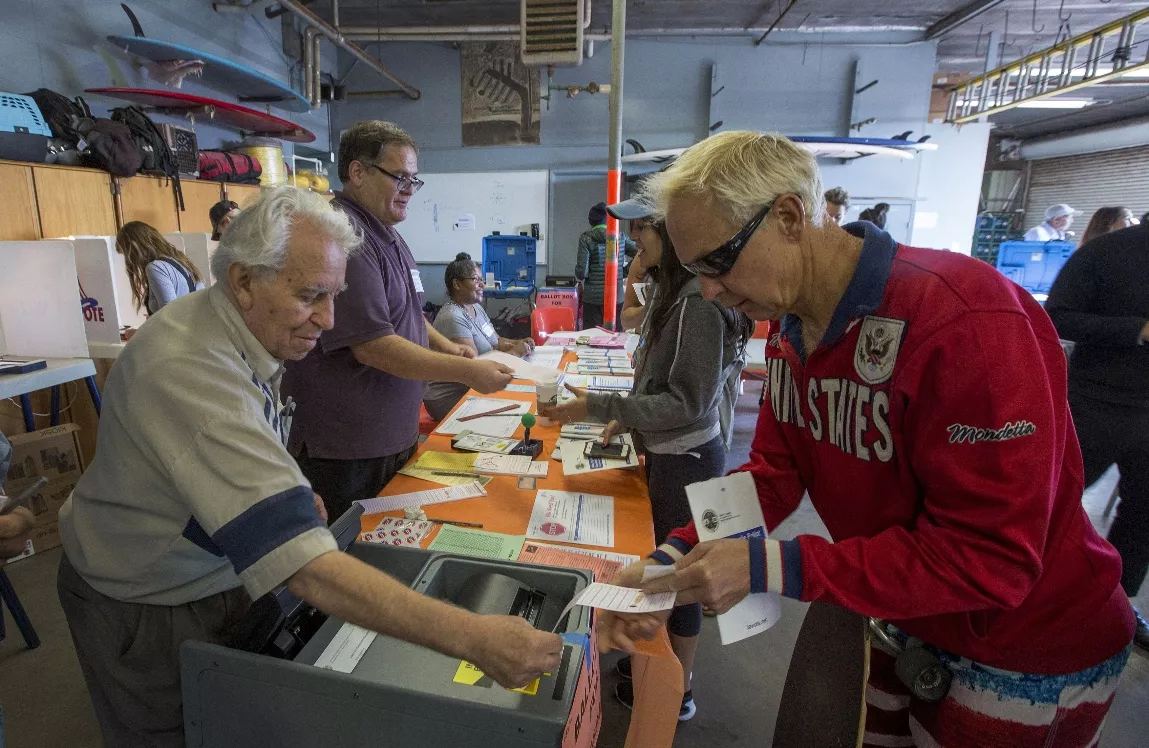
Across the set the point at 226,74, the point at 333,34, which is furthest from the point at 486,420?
the point at 333,34

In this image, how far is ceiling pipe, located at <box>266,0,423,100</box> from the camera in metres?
5.55

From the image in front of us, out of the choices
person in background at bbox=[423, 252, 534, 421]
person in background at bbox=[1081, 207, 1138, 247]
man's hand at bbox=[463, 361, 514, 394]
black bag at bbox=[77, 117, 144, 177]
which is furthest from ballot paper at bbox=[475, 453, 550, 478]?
black bag at bbox=[77, 117, 144, 177]

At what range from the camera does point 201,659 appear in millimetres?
837

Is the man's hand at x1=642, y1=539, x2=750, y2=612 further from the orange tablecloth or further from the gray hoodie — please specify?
the gray hoodie

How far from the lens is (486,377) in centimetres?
188

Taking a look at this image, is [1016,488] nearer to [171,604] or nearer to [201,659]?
[201,659]

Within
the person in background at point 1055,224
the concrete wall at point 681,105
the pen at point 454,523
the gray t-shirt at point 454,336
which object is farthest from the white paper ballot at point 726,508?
the person in background at point 1055,224

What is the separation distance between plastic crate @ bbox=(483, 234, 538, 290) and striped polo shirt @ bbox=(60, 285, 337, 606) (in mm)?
6308

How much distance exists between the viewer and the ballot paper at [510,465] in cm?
186

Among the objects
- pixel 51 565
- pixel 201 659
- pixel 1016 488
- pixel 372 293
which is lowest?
pixel 51 565

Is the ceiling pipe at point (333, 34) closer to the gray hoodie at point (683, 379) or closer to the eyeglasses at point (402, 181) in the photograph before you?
the eyeglasses at point (402, 181)

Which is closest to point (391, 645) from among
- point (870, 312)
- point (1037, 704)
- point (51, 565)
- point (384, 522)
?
point (384, 522)

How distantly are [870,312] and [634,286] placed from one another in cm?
262

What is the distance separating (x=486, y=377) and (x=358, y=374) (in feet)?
1.27
